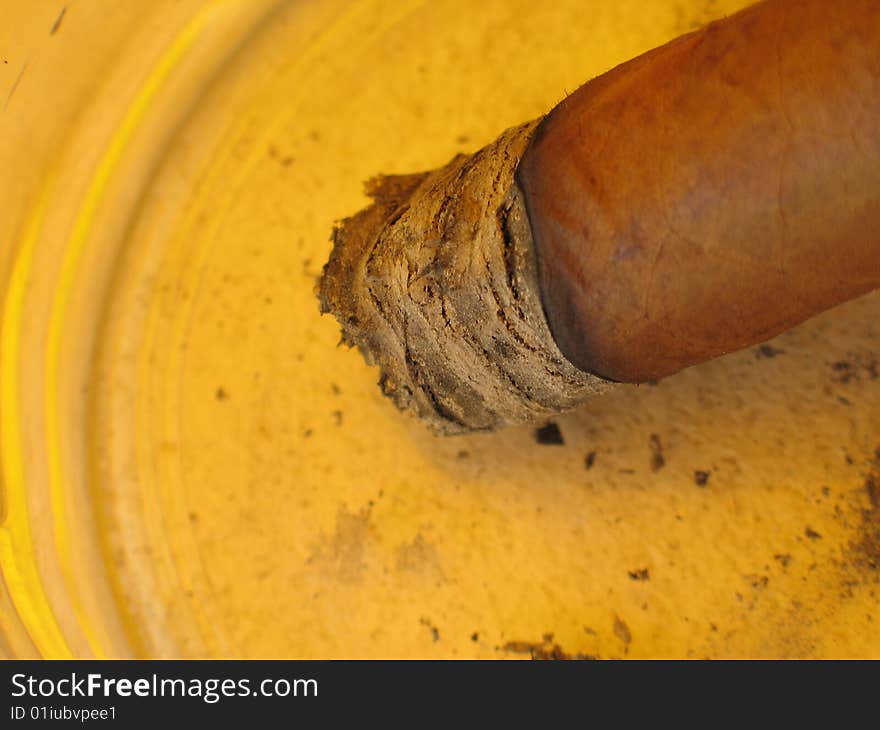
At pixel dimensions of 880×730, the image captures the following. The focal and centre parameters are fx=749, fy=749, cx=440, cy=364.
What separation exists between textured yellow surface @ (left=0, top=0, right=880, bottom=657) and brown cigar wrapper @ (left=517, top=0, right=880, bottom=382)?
39 centimetres

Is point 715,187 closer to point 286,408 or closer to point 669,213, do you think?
point 669,213

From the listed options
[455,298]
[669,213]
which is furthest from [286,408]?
[669,213]

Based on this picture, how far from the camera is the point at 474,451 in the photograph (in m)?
1.11

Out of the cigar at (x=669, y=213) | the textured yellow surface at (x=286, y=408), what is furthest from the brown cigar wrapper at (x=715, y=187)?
the textured yellow surface at (x=286, y=408)

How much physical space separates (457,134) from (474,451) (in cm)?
48

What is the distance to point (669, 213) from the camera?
2.01ft

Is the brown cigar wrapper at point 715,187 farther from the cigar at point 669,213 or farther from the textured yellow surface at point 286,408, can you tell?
the textured yellow surface at point 286,408

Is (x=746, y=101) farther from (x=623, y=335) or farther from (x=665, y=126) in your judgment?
(x=623, y=335)

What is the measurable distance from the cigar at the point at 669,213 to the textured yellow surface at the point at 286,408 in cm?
30

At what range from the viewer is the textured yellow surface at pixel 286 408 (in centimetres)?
104

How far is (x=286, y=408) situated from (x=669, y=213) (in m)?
0.73

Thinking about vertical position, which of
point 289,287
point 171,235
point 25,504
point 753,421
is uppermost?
point 171,235
